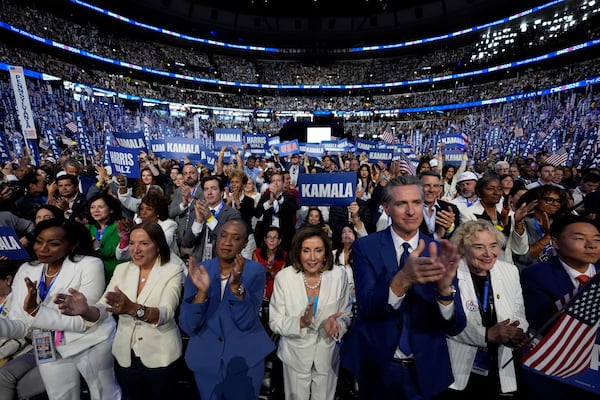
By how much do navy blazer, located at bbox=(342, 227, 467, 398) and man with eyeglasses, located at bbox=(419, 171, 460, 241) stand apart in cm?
165

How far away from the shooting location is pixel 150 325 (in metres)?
2.46

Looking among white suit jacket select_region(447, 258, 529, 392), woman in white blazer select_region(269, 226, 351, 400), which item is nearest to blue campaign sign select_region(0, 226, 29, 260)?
woman in white blazer select_region(269, 226, 351, 400)

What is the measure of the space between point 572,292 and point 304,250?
2003 millimetres

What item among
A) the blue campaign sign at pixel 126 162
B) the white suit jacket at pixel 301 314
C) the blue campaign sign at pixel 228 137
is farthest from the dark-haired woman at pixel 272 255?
the blue campaign sign at pixel 228 137

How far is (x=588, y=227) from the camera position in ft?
7.34

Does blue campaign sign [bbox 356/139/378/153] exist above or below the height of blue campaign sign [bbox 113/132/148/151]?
below

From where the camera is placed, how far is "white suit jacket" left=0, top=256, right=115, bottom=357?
2.37 metres

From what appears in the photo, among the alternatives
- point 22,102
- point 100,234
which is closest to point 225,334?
point 100,234

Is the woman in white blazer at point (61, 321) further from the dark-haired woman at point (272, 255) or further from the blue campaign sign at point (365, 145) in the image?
the blue campaign sign at point (365, 145)

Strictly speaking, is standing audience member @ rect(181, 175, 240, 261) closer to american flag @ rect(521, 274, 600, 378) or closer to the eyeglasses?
american flag @ rect(521, 274, 600, 378)

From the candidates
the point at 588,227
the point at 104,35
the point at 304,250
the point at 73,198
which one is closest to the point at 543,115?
the point at 588,227

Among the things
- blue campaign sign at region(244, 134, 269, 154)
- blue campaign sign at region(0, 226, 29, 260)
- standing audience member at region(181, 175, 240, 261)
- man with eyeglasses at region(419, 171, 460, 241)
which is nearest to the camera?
blue campaign sign at region(0, 226, 29, 260)

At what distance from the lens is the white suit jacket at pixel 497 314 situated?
2234mm

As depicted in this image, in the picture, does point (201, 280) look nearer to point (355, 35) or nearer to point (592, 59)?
point (592, 59)
